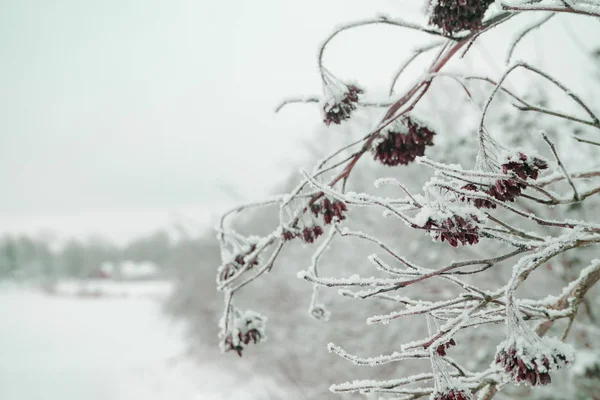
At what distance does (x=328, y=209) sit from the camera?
1.52 meters

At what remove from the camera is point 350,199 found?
1.08 m

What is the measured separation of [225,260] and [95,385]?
1985cm

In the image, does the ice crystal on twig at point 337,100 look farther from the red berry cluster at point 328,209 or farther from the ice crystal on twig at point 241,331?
the ice crystal on twig at point 241,331

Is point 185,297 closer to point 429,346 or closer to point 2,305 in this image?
point 429,346

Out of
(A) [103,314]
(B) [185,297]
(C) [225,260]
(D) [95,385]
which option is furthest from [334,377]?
(A) [103,314]

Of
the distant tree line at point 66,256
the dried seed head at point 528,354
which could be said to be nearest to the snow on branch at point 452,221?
the dried seed head at point 528,354

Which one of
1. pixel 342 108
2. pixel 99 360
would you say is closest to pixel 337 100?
pixel 342 108

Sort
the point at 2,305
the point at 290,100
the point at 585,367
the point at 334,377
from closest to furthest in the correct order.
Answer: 1. the point at 290,100
2. the point at 585,367
3. the point at 334,377
4. the point at 2,305

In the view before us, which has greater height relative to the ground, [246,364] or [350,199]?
[350,199]

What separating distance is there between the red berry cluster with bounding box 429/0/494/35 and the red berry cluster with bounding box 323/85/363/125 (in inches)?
12.5

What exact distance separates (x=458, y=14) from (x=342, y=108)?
412 millimetres

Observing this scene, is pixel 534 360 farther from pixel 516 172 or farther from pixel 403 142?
pixel 403 142

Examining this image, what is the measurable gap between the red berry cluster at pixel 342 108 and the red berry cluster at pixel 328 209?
10.5 inches

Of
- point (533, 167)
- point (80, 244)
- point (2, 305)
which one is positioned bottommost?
point (80, 244)
